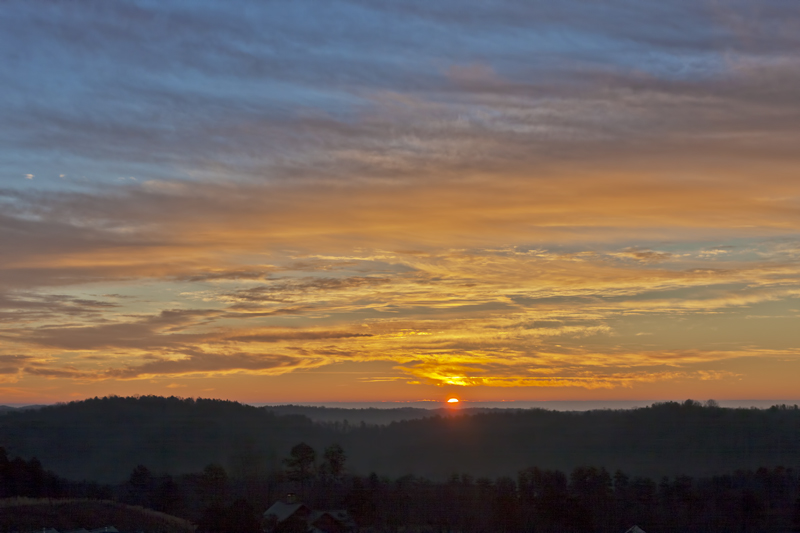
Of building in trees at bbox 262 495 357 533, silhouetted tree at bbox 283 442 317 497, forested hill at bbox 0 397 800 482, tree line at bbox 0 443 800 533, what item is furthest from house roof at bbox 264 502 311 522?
forested hill at bbox 0 397 800 482

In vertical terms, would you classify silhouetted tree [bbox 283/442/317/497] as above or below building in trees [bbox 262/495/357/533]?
above

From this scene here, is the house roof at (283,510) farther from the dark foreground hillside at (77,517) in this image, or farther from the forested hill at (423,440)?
the forested hill at (423,440)

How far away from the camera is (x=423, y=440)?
113 m

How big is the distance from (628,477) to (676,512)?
15.0 m

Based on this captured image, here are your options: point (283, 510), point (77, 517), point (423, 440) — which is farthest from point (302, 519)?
point (423, 440)

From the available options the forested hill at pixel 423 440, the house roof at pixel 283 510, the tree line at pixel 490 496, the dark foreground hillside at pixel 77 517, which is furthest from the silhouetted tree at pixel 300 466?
the dark foreground hillside at pixel 77 517

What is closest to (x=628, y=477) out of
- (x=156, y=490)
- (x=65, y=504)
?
(x=156, y=490)

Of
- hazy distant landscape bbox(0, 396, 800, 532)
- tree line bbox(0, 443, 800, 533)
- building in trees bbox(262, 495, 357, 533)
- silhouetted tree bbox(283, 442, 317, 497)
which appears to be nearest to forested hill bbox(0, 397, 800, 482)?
hazy distant landscape bbox(0, 396, 800, 532)

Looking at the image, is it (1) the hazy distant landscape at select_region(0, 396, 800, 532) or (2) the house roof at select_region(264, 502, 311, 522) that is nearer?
(2) the house roof at select_region(264, 502, 311, 522)

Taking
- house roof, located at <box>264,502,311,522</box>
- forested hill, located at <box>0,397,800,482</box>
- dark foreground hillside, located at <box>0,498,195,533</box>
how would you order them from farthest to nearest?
forested hill, located at <box>0,397,800,482</box> → house roof, located at <box>264,502,311,522</box> → dark foreground hillside, located at <box>0,498,195,533</box>

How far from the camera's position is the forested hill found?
8819cm

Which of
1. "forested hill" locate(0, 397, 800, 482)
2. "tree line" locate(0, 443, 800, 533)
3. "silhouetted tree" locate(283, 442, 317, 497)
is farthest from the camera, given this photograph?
"forested hill" locate(0, 397, 800, 482)

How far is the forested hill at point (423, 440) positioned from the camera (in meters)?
88.2

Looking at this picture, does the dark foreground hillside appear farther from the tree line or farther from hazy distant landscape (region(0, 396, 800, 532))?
the tree line
